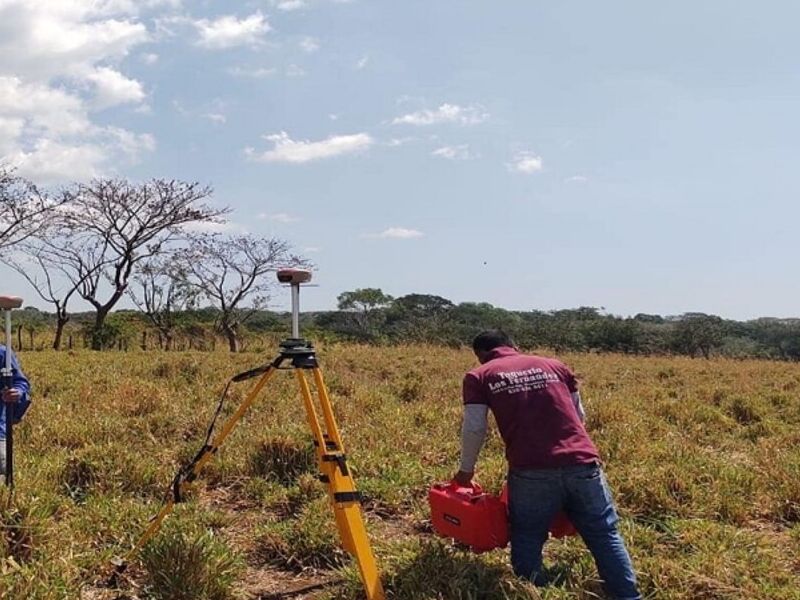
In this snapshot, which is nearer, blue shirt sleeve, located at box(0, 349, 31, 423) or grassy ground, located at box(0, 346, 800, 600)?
grassy ground, located at box(0, 346, 800, 600)

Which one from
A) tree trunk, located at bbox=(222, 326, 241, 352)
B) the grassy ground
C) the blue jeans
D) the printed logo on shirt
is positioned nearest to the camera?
the blue jeans

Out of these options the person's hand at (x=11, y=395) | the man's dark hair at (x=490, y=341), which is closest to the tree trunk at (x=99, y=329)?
the person's hand at (x=11, y=395)

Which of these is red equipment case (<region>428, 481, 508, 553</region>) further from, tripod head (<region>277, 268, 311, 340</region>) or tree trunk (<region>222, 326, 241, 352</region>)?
tree trunk (<region>222, 326, 241, 352</region>)

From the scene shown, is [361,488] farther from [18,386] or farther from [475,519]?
[18,386]

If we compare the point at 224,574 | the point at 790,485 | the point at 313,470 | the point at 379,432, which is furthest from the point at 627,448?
the point at 224,574

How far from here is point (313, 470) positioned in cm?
662

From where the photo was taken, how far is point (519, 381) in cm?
408

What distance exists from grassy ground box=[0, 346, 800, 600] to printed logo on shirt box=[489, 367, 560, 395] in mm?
1039

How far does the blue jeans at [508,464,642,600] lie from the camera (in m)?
3.94

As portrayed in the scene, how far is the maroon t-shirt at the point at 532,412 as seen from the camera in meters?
3.99

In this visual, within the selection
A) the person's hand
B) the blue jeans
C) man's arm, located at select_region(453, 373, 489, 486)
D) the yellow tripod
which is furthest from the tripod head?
the person's hand

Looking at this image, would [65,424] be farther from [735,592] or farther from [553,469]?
[735,592]

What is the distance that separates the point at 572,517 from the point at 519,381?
828mm

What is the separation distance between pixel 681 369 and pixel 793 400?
498 cm
